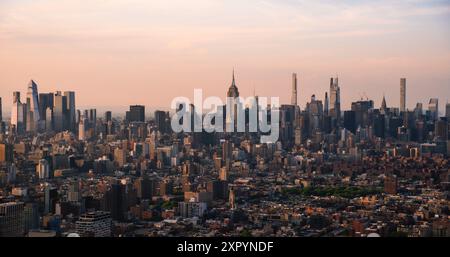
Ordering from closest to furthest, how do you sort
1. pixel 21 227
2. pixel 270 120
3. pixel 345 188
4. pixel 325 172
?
1. pixel 21 227
2. pixel 270 120
3. pixel 345 188
4. pixel 325 172

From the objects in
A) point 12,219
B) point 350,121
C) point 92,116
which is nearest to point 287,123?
point 350,121

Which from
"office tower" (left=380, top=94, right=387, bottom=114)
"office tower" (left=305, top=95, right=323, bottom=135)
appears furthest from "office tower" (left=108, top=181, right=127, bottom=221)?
"office tower" (left=380, top=94, right=387, bottom=114)

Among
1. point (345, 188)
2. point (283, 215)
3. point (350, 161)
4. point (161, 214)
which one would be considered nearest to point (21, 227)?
point (161, 214)

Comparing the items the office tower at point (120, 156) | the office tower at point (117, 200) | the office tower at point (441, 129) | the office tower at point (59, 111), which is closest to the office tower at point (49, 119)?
Result: the office tower at point (59, 111)

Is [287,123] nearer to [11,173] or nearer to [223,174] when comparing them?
[223,174]

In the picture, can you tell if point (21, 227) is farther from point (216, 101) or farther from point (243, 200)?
point (243, 200)
